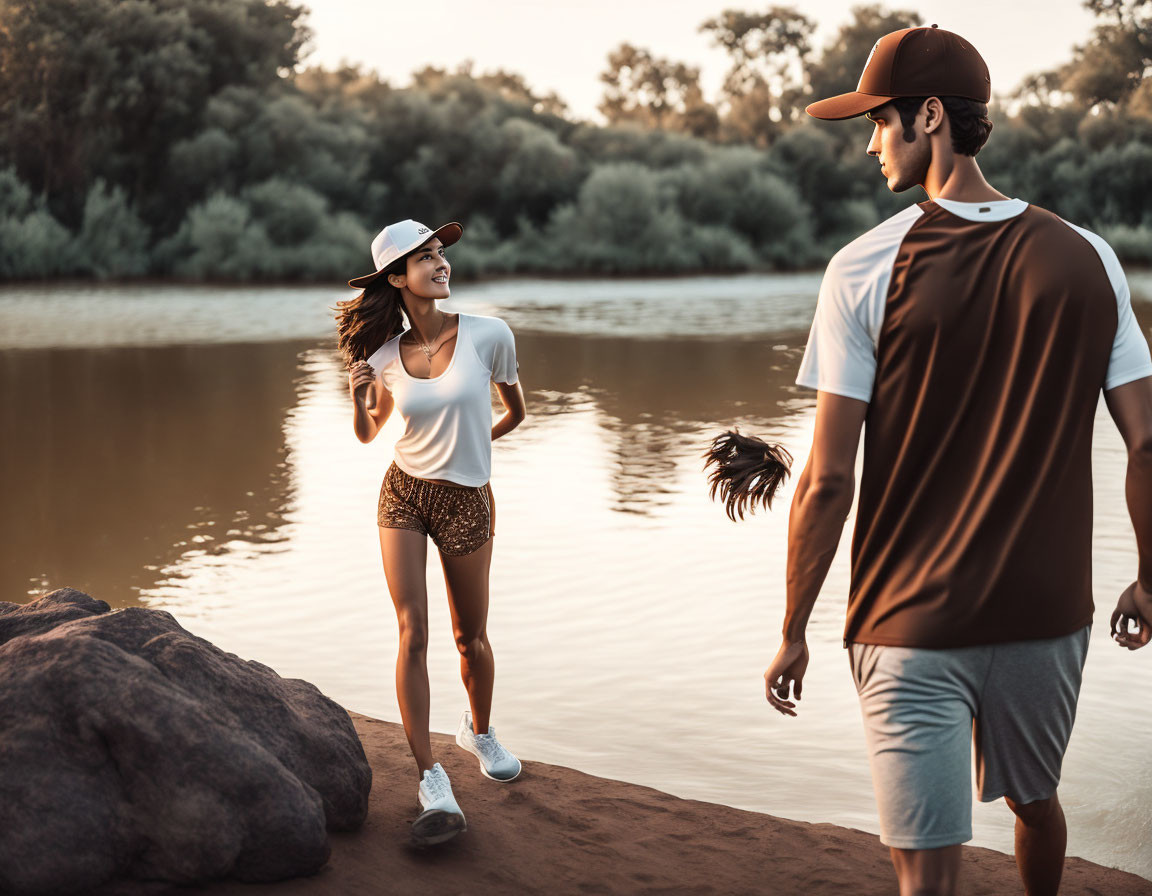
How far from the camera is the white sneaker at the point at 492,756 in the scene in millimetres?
4906

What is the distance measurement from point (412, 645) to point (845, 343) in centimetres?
209

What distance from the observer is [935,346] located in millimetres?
2789

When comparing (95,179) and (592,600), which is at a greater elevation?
(95,179)

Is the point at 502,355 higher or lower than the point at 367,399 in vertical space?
higher

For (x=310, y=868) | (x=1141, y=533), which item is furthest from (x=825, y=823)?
(x=1141, y=533)

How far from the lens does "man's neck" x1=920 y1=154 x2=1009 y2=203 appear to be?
2879mm

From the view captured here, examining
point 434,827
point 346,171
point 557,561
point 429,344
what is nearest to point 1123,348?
point 434,827

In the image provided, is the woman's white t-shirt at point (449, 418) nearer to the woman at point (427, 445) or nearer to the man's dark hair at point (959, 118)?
the woman at point (427, 445)

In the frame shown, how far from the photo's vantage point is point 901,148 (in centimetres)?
298

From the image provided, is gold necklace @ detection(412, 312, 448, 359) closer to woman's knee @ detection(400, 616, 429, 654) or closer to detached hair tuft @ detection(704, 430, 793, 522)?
woman's knee @ detection(400, 616, 429, 654)

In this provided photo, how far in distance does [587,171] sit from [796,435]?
31406 millimetres

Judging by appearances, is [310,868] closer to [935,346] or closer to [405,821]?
[405,821]

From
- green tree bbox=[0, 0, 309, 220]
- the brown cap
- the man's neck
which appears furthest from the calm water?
green tree bbox=[0, 0, 309, 220]

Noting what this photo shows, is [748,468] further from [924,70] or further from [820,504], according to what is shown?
[924,70]
